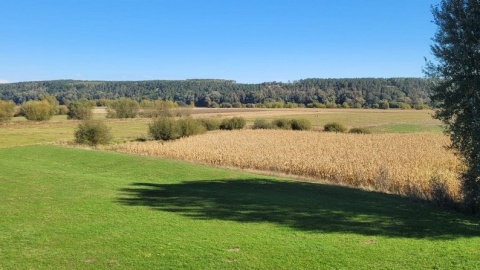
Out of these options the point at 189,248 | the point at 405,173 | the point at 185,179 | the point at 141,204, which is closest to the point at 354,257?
the point at 189,248

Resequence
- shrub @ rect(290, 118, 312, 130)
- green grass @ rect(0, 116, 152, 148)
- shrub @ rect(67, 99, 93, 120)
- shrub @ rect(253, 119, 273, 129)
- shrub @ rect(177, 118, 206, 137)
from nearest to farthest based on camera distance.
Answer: green grass @ rect(0, 116, 152, 148), shrub @ rect(177, 118, 206, 137), shrub @ rect(290, 118, 312, 130), shrub @ rect(253, 119, 273, 129), shrub @ rect(67, 99, 93, 120)

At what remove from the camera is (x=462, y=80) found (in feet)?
45.2

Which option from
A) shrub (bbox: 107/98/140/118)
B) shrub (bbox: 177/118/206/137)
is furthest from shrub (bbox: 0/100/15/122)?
shrub (bbox: 177/118/206/137)

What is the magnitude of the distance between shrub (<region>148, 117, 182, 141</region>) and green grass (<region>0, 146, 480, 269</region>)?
33.4 meters

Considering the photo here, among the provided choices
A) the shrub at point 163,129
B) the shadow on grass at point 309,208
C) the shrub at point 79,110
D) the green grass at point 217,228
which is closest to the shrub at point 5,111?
the shrub at point 79,110

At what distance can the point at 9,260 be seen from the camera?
301 inches

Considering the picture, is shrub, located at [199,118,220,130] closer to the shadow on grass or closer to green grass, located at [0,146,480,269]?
the shadow on grass

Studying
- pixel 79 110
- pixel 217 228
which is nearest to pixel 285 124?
pixel 79 110

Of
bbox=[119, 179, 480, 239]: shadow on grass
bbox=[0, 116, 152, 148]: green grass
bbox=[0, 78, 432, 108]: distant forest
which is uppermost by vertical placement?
bbox=[0, 78, 432, 108]: distant forest

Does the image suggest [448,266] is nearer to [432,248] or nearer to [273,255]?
[432,248]

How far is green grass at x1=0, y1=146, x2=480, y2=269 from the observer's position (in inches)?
313

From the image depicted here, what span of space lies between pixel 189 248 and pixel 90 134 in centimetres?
3944

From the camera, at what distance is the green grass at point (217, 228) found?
7961 mm

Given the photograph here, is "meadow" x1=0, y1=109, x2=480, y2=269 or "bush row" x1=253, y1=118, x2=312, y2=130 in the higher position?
"meadow" x1=0, y1=109, x2=480, y2=269
